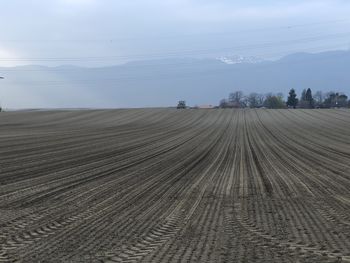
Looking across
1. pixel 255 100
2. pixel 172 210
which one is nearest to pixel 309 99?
pixel 255 100

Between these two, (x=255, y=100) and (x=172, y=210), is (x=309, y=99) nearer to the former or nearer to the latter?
(x=255, y=100)

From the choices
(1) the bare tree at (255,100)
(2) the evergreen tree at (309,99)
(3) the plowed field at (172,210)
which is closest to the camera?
(3) the plowed field at (172,210)

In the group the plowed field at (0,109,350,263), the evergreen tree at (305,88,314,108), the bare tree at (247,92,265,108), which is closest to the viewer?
the plowed field at (0,109,350,263)

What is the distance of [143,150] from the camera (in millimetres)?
27641

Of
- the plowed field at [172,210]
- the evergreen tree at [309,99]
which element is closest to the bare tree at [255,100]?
the evergreen tree at [309,99]

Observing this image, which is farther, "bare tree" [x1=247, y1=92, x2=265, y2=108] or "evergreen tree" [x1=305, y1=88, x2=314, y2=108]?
"bare tree" [x1=247, y1=92, x2=265, y2=108]

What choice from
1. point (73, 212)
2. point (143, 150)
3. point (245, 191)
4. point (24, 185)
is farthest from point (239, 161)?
point (73, 212)

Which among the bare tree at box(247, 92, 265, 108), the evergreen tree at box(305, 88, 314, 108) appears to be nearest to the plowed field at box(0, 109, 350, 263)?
the evergreen tree at box(305, 88, 314, 108)

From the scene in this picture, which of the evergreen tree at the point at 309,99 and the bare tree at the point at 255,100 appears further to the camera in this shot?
the bare tree at the point at 255,100

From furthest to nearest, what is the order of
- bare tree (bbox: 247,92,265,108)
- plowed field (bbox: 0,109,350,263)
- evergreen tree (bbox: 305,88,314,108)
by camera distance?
bare tree (bbox: 247,92,265,108), evergreen tree (bbox: 305,88,314,108), plowed field (bbox: 0,109,350,263)

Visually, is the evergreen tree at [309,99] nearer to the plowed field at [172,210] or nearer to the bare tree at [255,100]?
the bare tree at [255,100]

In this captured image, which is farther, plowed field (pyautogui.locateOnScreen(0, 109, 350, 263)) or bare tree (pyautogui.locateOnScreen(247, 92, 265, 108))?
bare tree (pyautogui.locateOnScreen(247, 92, 265, 108))

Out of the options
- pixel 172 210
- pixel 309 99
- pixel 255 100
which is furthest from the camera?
pixel 255 100

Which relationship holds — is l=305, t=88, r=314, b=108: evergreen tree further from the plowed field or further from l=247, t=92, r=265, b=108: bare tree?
the plowed field
